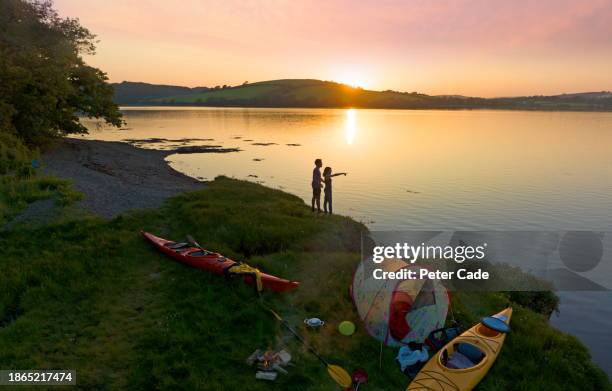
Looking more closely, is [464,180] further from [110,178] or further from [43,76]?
[43,76]

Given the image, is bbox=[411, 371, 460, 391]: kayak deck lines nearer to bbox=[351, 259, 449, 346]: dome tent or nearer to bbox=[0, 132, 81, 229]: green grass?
bbox=[351, 259, 449, 346]: dome tent

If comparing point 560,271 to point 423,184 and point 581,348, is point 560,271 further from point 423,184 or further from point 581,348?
point 423,184

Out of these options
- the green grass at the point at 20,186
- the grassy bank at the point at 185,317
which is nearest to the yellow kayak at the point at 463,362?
the grassy bank at the point at 185,317

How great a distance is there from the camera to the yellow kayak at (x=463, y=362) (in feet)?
32.4

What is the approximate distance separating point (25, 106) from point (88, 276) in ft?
90.1

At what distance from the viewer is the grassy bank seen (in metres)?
9.88

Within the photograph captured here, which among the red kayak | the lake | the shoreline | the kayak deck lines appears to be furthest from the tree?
the kayak deck lines

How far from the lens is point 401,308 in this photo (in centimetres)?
1198

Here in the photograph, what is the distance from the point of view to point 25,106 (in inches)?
1308

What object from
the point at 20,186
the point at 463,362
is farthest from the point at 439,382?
the point at 20,186

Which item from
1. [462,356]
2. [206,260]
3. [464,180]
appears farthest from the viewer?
[464,180]

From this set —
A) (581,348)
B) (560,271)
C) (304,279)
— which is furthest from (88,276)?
(560,271)

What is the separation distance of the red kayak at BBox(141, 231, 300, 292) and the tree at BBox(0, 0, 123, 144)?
80.5 ft

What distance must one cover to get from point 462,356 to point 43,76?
38.5m
